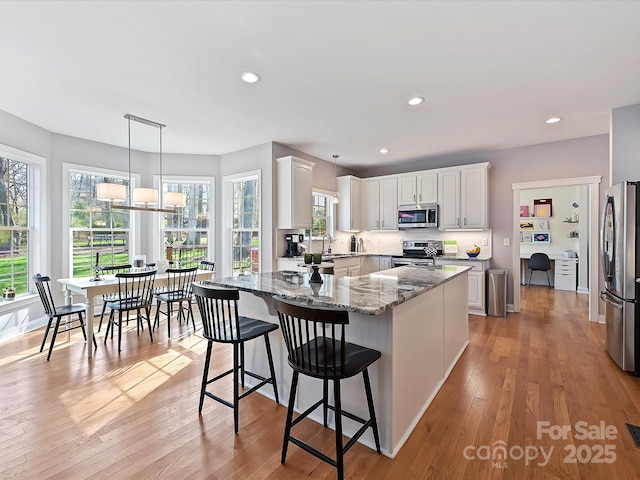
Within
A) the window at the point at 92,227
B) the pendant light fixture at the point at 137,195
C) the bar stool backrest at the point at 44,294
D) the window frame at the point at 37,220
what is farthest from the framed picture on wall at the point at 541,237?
the window frame at the point at 37,220

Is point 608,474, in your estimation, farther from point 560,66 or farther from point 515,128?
point 515,128

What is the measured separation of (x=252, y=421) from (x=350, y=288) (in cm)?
116

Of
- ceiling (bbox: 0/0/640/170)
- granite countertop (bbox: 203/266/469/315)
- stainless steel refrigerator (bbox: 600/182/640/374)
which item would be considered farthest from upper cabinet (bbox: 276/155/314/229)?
stainless steel refrigerator (bbox: 600/182/640/374)

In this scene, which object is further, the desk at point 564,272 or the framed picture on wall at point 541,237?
the framed picture on wall at point 541,237

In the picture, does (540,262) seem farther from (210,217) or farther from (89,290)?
(89,290)

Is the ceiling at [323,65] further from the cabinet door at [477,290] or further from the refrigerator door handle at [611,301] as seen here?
the cabinet door at [477,290]

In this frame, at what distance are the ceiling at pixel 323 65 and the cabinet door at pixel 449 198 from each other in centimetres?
113

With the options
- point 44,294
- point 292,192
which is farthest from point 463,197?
point 44,294

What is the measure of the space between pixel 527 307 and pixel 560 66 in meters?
4.22

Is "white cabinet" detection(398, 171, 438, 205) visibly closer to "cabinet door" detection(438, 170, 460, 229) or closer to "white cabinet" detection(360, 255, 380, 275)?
"cabinet door" detection(438, 170, 460, 229)

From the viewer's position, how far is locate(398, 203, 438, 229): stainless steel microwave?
5.54 metres

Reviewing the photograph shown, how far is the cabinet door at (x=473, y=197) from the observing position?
5.10 metres

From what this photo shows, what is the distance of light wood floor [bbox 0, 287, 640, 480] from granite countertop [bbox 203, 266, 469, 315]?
906 mm

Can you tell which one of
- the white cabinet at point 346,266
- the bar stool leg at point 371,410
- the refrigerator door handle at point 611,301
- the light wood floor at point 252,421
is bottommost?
the light wood floor at point 252,421
